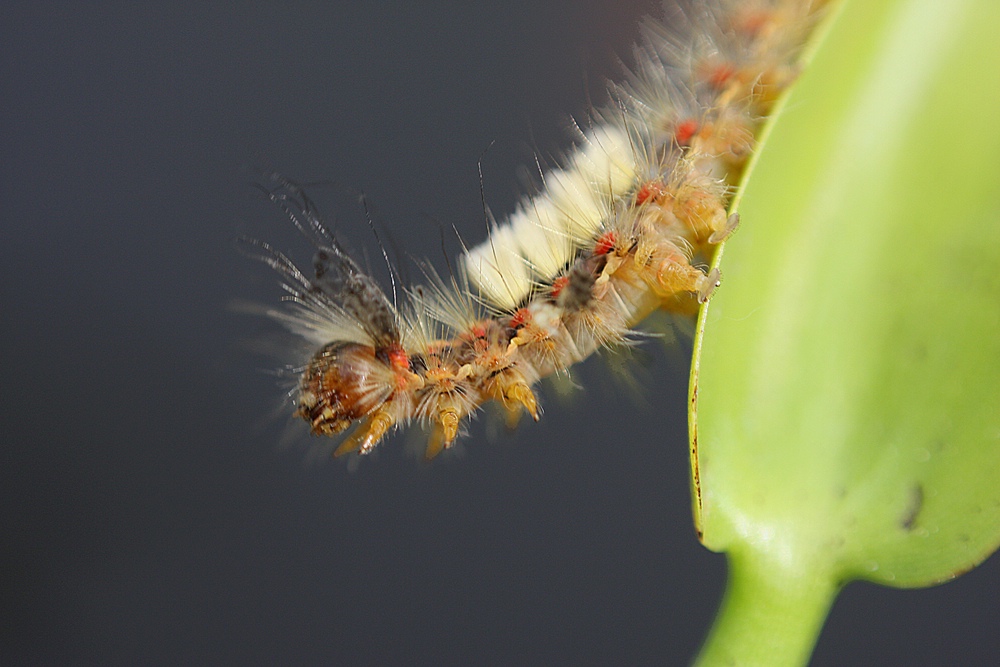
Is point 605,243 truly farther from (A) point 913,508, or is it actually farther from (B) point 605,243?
(A) point 913,508

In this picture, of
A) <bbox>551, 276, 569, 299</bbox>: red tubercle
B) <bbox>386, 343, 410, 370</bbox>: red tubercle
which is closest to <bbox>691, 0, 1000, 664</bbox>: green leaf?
<bbox>551, 276, 569, 299</bbox>: red tubercle

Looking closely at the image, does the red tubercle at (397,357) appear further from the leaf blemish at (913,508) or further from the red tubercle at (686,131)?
the leaf blemish at (913,508)

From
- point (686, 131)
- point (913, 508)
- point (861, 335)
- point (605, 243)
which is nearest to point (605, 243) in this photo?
point (605, 243)

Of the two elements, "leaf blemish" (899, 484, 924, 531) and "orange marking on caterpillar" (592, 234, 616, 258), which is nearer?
"leaf blemish" (899, 484, 924, 531)

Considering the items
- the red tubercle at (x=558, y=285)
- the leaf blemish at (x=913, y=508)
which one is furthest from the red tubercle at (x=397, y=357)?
the leaf blemish at (x=913, y=508)

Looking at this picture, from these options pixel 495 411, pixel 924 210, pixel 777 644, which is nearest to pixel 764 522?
pixel 777 644

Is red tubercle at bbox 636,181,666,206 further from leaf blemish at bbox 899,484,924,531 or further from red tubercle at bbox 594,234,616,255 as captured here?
leaf blemish at bbox 899,484,924,531

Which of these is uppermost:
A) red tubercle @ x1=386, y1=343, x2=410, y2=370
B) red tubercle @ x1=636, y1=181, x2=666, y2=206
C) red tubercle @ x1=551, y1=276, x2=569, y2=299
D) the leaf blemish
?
red tubercle @ x1=386, y1=343, x2=410, y2=370
